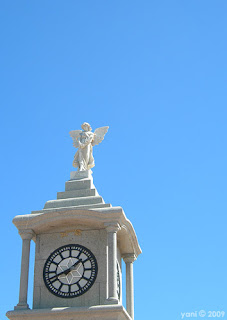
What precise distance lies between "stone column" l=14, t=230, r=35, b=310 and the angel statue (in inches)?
160

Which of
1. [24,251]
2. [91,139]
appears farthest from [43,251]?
[91,139]

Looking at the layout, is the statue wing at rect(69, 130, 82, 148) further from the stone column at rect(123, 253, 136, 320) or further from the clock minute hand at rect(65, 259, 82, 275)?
the clock minute hand at rect(65, 259, 82, 275)

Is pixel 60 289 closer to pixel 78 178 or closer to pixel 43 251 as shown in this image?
pixel 43 251

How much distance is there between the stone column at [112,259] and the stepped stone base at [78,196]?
104 centimetres

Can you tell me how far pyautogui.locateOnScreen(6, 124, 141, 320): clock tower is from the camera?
25.4m

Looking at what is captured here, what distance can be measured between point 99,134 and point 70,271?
6.90 m

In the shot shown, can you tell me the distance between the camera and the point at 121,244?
2905 centimetres

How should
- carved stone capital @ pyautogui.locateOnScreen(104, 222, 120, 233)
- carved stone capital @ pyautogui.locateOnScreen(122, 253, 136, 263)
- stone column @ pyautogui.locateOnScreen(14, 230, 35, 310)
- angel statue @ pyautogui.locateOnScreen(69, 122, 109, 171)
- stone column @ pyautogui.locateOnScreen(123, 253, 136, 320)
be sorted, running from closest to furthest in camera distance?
stone column @ pyautogui.locateOnScreen(14, 230, 35, 310) < carved stone capital @ pyautogui.locateOnScreen(104, 222, 120, 233) < stone column @ pyautogui.locateOnScreen(123, 253, 136, 320) < carved stone capital @ pyautogui.locateOnScreen(122, 253, 136, 263) < angel statue @ pyautogui.locateOnScreen(69, 122, 109, 171)

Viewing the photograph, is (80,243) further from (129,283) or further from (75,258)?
(129,283)

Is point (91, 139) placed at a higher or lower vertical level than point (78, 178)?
higher

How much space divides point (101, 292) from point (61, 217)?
3355 mm

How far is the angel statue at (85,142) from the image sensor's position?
30.0m

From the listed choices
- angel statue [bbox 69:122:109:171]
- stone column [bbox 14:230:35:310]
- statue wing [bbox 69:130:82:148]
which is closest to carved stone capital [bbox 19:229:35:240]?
stone column [bbox 14:230:35:310]

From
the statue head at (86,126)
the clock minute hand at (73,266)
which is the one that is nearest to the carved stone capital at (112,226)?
the clock minute hand at (73,266)
